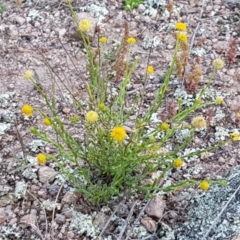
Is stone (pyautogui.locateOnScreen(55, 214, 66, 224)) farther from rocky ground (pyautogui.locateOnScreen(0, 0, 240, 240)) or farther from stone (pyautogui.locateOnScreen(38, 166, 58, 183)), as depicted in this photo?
stone (pyautogui.locateOnScreen(38, 166, 58, 183))

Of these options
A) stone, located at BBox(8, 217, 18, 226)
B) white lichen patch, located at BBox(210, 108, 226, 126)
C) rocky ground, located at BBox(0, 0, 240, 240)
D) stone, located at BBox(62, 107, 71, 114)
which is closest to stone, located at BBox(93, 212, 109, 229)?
rocky ground, located at BBox(0, 0, 240, 240)

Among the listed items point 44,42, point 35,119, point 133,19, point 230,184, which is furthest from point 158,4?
point 230,184

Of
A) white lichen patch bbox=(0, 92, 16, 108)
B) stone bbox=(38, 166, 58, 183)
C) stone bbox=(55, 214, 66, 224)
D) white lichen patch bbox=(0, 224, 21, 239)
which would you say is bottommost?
white lichen patch bbox=(0, 224, 21, 239)

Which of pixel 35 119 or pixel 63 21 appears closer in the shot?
pixel 35 119

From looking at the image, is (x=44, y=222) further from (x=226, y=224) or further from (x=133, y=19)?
(x=133, y=19)

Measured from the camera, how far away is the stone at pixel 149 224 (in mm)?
2369

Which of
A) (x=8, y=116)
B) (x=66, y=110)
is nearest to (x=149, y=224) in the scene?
(x=66, y=110)

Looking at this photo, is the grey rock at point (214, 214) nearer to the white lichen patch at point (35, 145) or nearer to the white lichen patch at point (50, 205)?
the white lichen patch at point (50, 205)

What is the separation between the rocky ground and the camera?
2.37 metres

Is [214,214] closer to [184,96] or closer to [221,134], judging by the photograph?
[221,134]

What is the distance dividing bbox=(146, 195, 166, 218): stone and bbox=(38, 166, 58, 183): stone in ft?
1.55

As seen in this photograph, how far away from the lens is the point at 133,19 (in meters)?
3.48

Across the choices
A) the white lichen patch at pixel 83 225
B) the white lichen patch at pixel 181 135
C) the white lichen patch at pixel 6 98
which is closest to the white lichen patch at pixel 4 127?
the white lichen patch at pixel 6 98

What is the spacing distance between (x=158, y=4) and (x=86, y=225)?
168 cm
